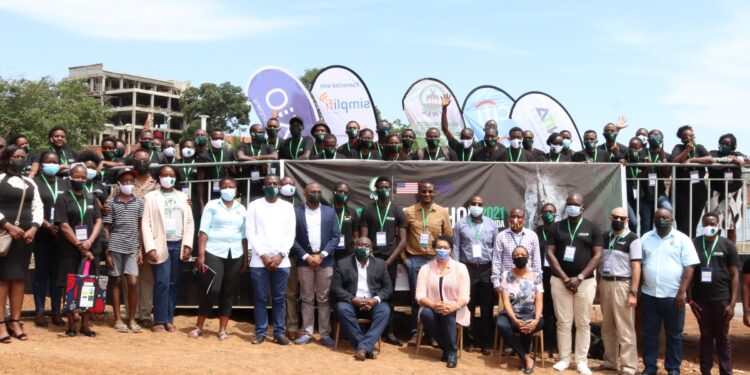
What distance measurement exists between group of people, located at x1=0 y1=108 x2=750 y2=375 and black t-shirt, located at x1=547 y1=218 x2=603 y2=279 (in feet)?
0.05

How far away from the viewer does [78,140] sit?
39.3 metres

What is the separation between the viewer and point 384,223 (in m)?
9.36

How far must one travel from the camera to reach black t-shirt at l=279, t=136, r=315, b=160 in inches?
413

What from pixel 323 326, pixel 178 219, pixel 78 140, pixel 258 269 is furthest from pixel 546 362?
pixel 78 140

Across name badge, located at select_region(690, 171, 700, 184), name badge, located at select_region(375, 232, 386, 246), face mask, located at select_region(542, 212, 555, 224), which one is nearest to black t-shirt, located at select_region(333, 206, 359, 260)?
name badge, located at select_region(375, 232, 386, 246)

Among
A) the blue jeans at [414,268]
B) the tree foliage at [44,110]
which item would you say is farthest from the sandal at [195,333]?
the tree foliage at [44,110]

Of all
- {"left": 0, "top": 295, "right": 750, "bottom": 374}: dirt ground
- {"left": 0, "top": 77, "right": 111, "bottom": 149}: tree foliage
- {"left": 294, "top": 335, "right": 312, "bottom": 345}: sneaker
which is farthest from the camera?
{"left": 0, "top": 77, "right": 111, "bottom": 149}: tree foliage

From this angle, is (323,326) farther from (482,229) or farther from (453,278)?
(482,229)

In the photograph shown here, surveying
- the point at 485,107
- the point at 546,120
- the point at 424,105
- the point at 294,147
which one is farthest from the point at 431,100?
the point at 294,147

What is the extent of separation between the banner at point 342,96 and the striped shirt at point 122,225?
445 centimetres

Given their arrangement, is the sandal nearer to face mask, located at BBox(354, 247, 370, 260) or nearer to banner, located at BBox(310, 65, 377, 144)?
Result: face mask, located at BBox(354, 247, 370, 260)

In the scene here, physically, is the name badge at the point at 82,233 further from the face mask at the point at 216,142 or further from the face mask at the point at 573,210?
the face mask at the point at 573,210

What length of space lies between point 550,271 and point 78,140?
34988mm

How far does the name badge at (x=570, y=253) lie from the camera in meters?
8.91
